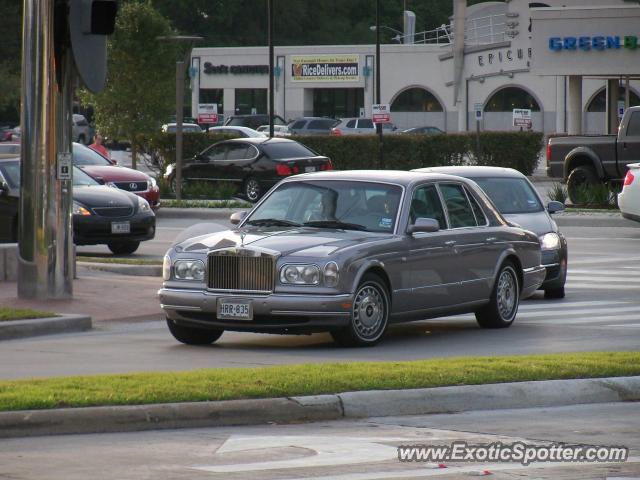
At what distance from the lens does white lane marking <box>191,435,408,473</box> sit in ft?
25.8

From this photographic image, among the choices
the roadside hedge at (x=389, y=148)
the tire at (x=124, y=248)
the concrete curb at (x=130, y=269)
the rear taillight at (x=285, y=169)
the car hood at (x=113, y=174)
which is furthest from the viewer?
the roadside hedge at (x=389, y=148)

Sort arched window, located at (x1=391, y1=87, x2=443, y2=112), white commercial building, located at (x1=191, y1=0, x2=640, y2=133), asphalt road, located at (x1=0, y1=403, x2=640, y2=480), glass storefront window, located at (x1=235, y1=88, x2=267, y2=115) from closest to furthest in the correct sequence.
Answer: asphalt road, located at (x1=0, y1=403, x2=640, y2=480) → white commercial building, located at (x1=191, y1=0, x2=640, y2=133) → arched window, located at (x1=391, y1=87, x2=443, y2=112) → glass storefront window, located at (x1=235, y1=88, x2=267, y2=115)

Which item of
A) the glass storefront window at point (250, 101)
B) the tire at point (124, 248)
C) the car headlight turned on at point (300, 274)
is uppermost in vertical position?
the glass storefront window at point (250, 101)

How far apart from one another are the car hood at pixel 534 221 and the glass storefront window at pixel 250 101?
229 feet

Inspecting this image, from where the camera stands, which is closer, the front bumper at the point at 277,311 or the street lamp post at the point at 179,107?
the front bumper at the point at 277,311

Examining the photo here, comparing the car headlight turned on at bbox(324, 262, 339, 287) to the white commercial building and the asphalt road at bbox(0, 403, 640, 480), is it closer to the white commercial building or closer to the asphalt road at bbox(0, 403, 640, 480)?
the asphalt road at bbox(0, 403, 640, 480)

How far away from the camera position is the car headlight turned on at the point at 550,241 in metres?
18.3

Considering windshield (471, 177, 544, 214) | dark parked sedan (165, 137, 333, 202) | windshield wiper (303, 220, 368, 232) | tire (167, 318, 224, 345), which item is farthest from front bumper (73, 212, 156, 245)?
dark parked sedan (165, 137, 333, 202)

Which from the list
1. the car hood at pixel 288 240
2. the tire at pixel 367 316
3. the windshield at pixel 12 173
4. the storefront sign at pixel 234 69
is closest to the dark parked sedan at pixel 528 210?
the car hood at pixel 288 240

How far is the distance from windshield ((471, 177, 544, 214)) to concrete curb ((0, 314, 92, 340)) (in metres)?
6.35

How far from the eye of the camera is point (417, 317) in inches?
552

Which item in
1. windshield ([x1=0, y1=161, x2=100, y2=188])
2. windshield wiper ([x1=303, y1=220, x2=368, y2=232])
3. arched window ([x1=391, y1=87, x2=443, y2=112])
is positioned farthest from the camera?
arched window ([x1=391, y1=87, x2=443, y2=112])

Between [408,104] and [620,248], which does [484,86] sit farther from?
[620,248]

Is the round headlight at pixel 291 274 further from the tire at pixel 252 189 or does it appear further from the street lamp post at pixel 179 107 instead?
the tire at pixel 252 189
